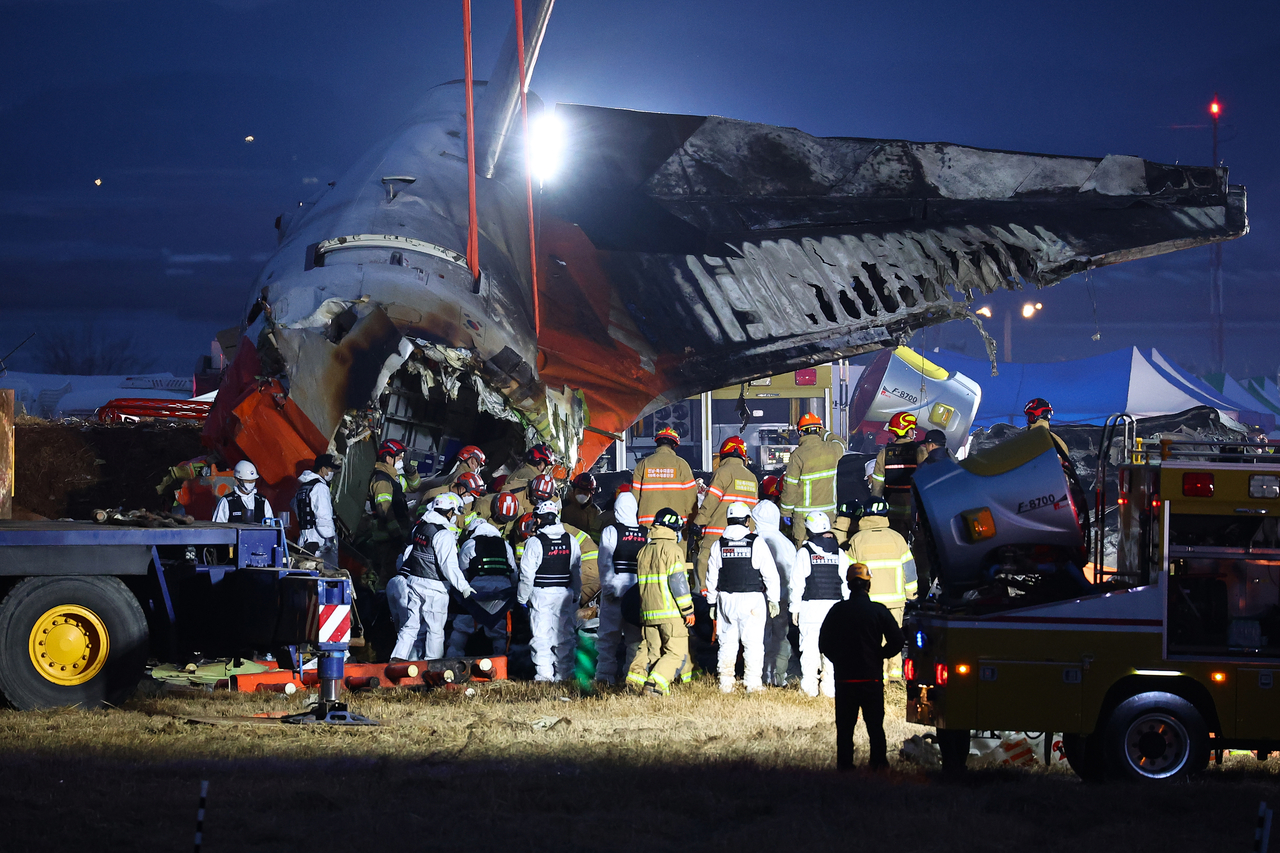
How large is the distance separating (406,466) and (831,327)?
6.27 metres

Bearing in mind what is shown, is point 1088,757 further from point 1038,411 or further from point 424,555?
point 424,555

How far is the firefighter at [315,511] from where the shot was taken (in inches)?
552

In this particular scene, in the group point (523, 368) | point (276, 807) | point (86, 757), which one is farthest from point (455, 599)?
point (276, 807)

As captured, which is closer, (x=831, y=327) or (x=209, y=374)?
(x=831, y=327)

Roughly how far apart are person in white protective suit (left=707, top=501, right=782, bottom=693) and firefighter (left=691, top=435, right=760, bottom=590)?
5.59 feet

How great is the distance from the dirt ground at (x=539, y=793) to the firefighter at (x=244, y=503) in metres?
3.84

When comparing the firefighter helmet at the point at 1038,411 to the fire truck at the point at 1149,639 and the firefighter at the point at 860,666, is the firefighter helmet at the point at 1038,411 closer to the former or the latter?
the fire truck at the point at 1149,639

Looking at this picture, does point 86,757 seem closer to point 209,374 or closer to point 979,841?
point 979,841

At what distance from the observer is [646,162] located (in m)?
18.2

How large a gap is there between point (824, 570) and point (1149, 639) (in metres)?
4.63

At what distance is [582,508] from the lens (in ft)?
49.0

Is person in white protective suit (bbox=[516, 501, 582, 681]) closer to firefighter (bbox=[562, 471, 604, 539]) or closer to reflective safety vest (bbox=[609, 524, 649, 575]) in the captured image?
reflective safety vest (bbox=[609, 524, 649, 575])

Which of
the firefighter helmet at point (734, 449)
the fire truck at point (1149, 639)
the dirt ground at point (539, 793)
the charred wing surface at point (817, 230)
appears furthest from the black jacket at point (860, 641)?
the charred wing surface at point (817, 230)

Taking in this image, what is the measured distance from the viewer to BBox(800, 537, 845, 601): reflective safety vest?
477 inches
